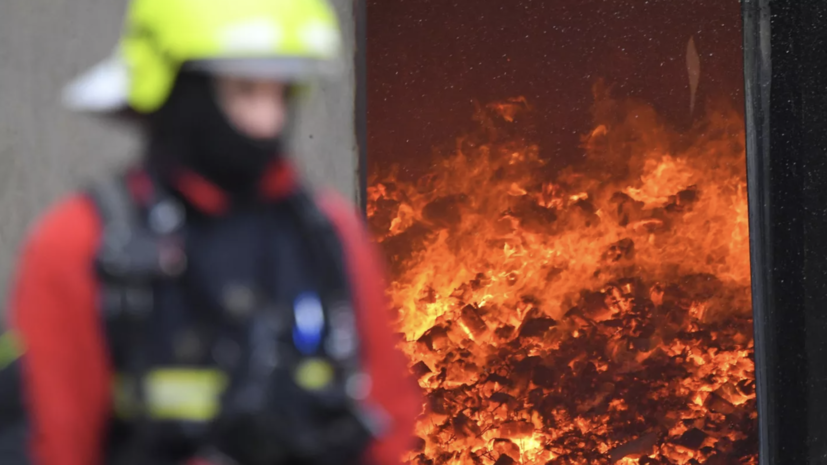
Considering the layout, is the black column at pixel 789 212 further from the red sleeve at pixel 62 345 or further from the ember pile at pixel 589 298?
the red sleeve at pixel 62 345

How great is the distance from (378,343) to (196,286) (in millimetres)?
285

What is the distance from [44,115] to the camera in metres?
2.60

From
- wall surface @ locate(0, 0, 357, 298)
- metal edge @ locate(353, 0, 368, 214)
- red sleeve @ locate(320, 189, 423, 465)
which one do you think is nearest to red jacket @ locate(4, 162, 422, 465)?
red sleeve @ locate(320, 189, 423, 465)

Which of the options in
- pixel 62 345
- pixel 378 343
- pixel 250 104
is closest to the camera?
pixel 62 345

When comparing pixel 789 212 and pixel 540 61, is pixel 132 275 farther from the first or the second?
pixel 540 61

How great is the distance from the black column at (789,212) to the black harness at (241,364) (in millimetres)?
2808

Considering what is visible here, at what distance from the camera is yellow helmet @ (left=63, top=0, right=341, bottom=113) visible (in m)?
1.26

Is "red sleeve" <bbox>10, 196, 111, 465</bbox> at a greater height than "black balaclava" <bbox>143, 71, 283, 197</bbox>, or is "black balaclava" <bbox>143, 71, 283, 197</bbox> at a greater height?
"black balaclava" <bbox>143, 71, 283, 197</bbox>

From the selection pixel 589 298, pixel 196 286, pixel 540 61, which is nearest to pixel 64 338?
pixel 196 286

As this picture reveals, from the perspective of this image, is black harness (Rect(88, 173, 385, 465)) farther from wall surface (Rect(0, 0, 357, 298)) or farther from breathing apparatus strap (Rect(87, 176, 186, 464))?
wall surface (Rect(0, 0, 357, 298))

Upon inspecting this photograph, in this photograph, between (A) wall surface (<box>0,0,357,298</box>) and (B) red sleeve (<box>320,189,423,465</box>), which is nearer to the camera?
(B) red sleeve (<box>320,189,423,465</box>)

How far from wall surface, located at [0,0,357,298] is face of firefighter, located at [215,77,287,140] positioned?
125cm

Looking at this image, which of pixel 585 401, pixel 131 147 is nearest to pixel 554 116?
pixel 585 401

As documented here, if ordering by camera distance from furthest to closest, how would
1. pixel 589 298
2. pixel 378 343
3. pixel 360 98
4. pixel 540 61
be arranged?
pixel 589 298, pixel 540 61, pixel 360 98, pixel 378 343
